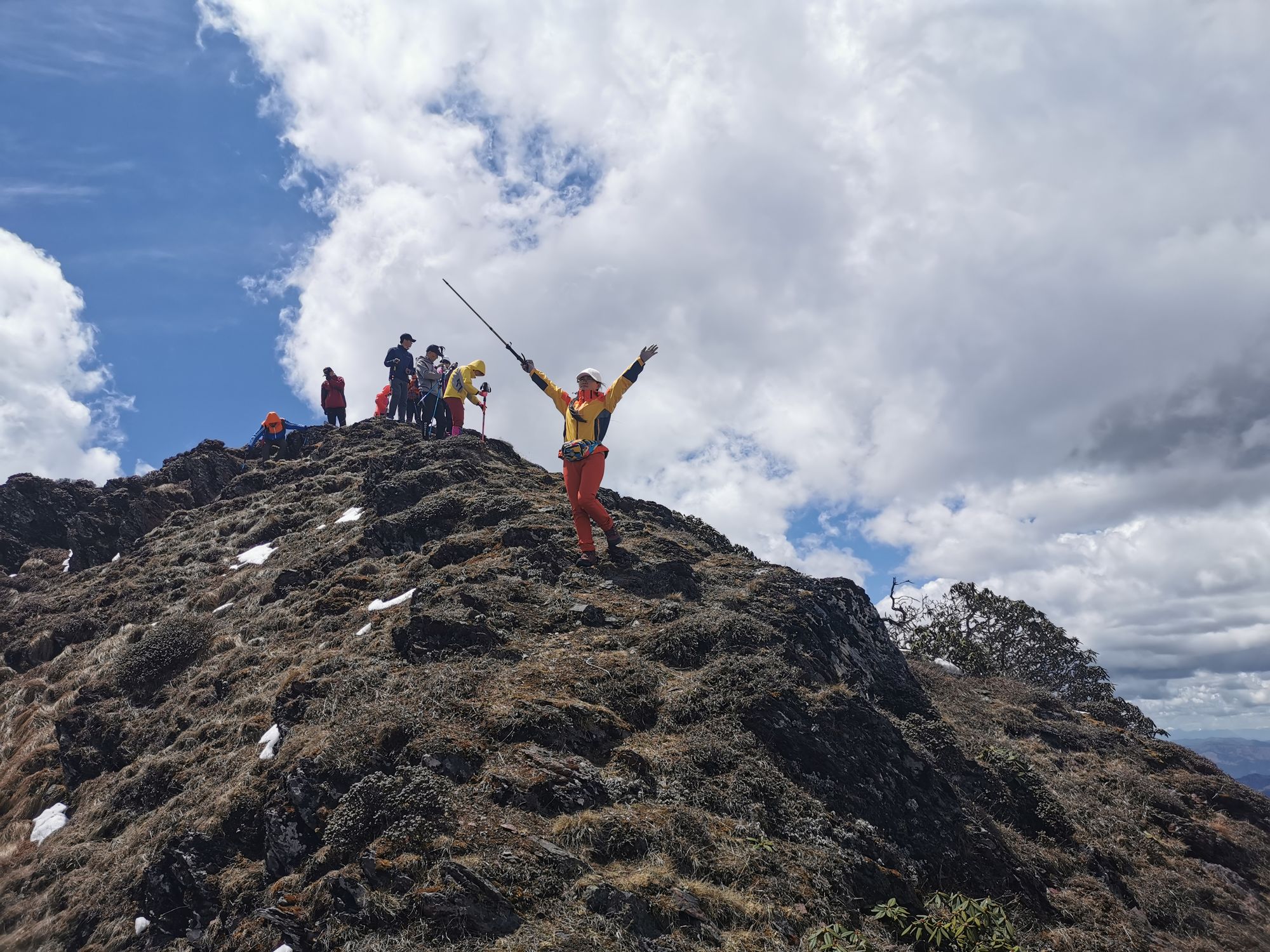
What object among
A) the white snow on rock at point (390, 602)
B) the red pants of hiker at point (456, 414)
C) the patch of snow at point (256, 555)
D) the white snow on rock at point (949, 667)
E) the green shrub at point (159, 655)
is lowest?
the green shrub at point (159, 655)

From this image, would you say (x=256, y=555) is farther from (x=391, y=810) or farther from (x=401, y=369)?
(x=391, y=810)

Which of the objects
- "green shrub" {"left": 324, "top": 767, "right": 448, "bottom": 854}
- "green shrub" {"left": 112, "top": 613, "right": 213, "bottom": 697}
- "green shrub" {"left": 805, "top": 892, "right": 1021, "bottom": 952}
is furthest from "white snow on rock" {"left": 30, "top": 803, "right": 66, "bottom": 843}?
"green shrub" {"left": 805, "top": 892, "right": 1021, "bottom": 952}

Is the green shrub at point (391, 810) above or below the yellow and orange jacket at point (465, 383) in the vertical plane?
below

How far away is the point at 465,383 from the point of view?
21688mm

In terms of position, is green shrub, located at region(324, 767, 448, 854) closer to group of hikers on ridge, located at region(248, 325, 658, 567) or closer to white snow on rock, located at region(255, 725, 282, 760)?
white snow on rock, located at region(255, 725, 282, 760)

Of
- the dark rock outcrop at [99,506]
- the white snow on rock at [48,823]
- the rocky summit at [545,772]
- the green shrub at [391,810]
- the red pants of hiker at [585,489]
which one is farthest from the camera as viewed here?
the dark rock outcrop at [99,506]

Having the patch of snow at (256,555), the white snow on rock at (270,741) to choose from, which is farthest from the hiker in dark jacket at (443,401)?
the white snow on rock at (270,741)

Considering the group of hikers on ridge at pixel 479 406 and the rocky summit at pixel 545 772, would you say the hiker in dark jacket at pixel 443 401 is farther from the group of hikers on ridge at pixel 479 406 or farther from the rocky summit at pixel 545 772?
the rocky summit at pixel 545 772

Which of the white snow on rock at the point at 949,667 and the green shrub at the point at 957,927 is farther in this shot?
the white snow on rock at the point at 949,667

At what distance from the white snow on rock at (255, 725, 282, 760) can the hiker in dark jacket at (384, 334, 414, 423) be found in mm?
16710

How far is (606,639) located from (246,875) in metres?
5.22

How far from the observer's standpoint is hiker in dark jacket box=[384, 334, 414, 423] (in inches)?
988

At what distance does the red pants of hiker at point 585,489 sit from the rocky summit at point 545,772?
0.92 m

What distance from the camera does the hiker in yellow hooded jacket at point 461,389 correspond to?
21469mm
